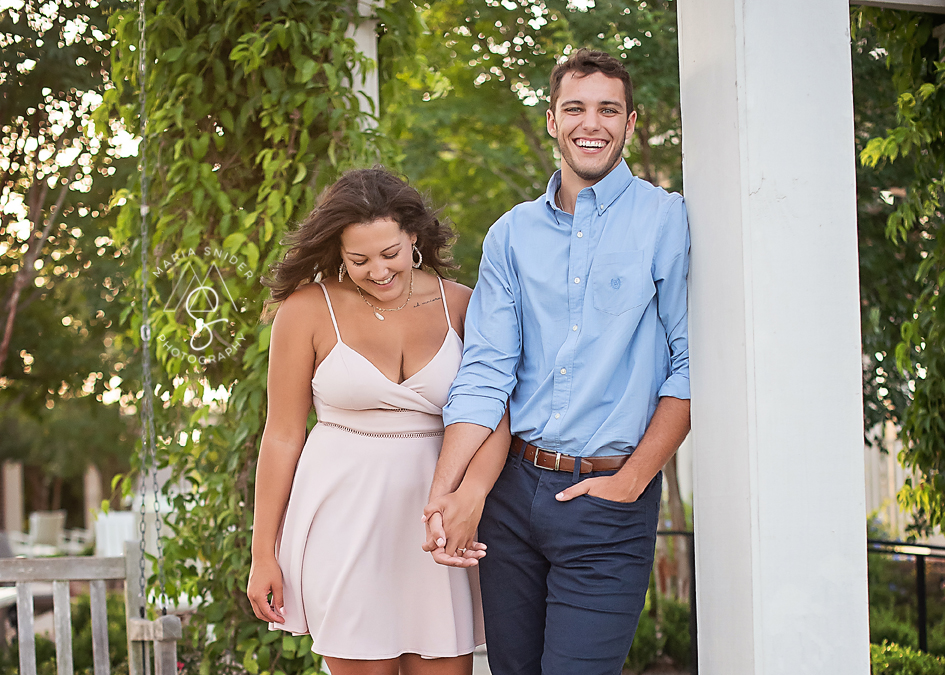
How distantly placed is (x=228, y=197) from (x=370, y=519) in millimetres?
1767

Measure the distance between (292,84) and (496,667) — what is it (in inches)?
88.0

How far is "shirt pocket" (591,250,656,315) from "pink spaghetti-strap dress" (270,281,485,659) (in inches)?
17.1

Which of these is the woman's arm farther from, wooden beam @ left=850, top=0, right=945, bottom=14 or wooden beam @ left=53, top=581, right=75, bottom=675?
wooden beam @ left=850, top=0, right=945, bottom=14

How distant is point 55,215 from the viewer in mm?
5785

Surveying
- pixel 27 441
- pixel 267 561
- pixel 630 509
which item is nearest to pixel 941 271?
pixel 630 509

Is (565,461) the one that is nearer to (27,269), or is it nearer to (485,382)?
(485,382)

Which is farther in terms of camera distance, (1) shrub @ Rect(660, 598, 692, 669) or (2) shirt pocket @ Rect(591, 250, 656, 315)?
(1) shrub @ Rect(660, 598, 692, 669)

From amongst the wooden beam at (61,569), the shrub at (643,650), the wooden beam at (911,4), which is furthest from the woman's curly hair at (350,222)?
the shrub at (643,650)

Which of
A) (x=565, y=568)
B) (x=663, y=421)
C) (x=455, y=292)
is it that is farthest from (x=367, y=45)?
(x=565, y=568)

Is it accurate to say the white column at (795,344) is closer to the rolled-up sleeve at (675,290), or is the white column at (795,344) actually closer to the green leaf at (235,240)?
the rolled-up sleeve at (675,290)

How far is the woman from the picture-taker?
2.06 meters

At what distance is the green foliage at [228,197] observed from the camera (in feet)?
10.6

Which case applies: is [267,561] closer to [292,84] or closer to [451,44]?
[292,84]

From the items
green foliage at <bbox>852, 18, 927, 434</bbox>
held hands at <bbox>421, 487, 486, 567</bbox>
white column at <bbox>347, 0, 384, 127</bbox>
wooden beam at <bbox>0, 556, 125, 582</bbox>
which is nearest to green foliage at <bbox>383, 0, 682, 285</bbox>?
green foliage at <bbox>852, 18, 927, 434</bbox>
